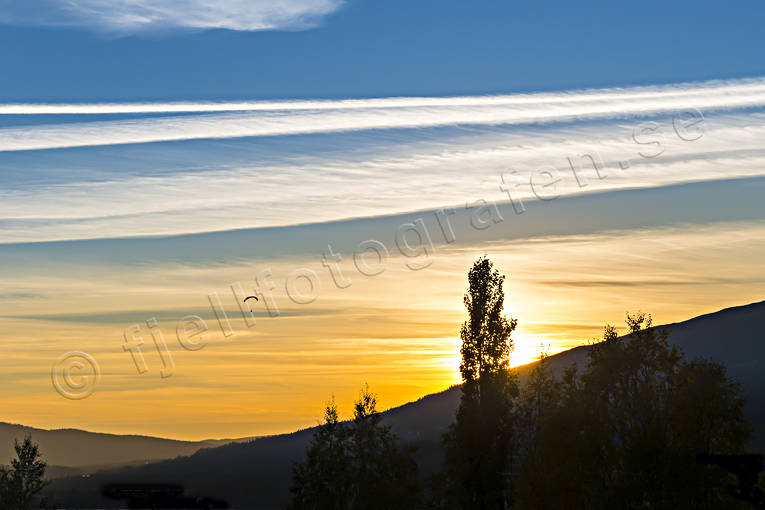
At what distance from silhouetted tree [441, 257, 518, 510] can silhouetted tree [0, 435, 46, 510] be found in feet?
216

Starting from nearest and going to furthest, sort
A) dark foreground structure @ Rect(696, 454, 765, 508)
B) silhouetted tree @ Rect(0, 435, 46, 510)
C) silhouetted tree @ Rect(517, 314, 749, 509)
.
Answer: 1. dark foreground structure @ Rect(696, 454, 765, 508)
2. silhouetted tree @ Rect(517, 314, 749, 509)
3. silhouetted tree @ Rect(0, 435, 46, 510)

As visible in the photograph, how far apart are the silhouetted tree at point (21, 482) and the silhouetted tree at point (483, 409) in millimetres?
65770

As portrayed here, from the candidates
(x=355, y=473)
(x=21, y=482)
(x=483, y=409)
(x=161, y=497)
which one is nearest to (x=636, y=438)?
(x=483, y=409)

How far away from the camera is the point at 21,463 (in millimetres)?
126062

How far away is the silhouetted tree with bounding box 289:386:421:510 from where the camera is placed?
260 feet

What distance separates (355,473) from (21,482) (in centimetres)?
6345

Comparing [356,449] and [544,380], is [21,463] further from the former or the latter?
[544,380]

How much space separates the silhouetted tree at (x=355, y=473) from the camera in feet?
260

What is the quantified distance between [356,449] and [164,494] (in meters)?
→ 20.9

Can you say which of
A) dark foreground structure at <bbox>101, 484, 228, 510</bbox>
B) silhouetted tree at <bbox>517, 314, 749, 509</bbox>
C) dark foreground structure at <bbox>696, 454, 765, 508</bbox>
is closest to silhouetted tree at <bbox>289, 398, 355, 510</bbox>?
dark foreground structure at <bbox>101, 484, 228, 510</bbox>

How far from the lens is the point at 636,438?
55531 mm

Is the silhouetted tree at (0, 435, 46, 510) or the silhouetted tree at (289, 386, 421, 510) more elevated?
the silhouetted tree at (0, 435, 46, 510)

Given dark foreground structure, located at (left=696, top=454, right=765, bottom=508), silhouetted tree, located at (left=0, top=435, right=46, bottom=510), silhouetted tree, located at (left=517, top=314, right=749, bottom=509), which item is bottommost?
dark foreground structure, located at (left=696, top=454, right=765, bottom=508)

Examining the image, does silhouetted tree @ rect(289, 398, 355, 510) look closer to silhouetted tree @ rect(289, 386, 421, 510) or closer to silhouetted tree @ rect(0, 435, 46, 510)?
silhouetted tree @ rect(289, 386, 421, 510)
